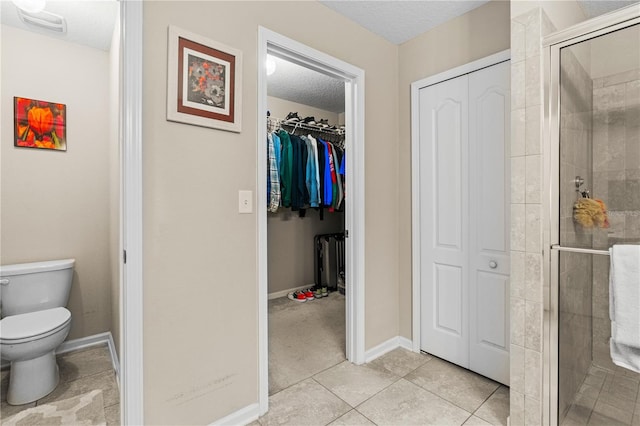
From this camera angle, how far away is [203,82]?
57.2 inches

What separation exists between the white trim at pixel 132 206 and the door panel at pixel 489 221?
193 cm

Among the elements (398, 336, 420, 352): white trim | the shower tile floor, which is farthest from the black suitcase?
the shower tile floor

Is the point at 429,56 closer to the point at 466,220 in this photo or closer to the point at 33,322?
the point at 466,220

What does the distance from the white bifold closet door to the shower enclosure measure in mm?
443

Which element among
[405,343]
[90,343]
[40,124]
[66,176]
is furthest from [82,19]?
[405,343]

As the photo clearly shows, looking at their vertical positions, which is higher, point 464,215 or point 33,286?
point 464,215

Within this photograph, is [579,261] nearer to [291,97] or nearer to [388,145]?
[388,145]

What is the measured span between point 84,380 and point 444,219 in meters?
2.64

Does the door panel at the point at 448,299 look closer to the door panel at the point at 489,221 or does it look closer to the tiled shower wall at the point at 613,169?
the door panel at the point at 489,221

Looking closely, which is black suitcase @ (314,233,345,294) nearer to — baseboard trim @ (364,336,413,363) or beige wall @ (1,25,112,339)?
baseboard trim @ (364,336,413,363)

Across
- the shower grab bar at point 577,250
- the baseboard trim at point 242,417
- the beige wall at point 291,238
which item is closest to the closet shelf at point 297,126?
the beige wall at point 291,238

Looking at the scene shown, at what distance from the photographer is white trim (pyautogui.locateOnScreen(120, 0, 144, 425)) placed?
126 centimetres

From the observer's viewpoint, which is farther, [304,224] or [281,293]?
[304,224]

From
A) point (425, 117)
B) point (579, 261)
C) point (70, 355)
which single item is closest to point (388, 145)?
point (425, 117)
